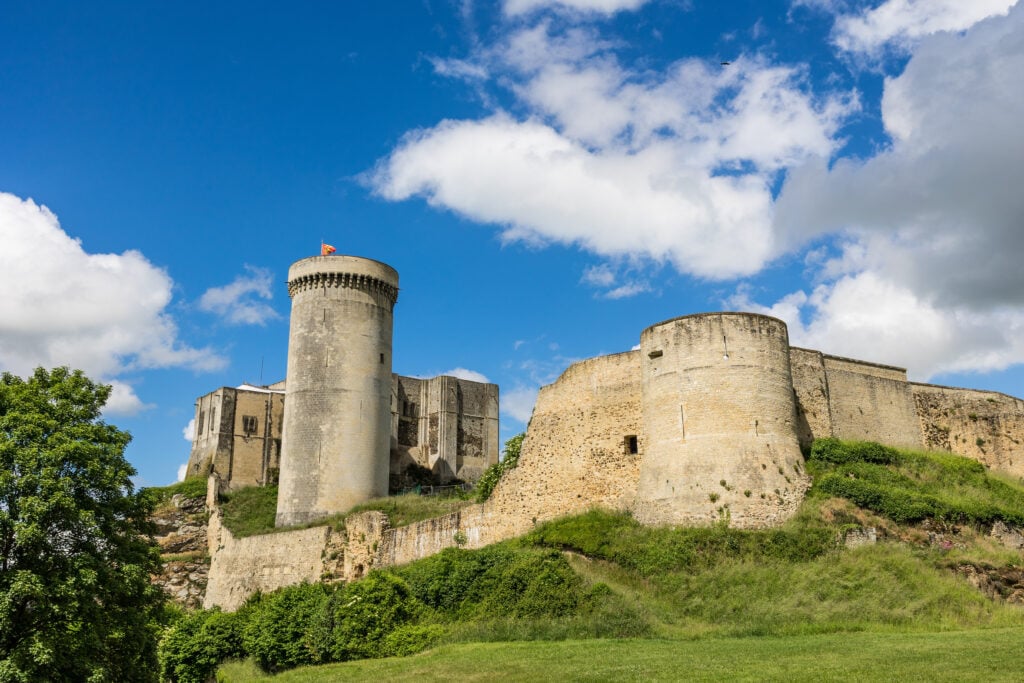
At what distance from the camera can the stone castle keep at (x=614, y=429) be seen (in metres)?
23.7

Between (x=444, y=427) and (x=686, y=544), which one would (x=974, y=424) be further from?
(x=444, y=427)

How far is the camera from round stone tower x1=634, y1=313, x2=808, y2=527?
75.7 ft

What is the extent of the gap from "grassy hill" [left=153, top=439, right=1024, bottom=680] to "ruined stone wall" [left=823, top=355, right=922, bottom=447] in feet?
4.91

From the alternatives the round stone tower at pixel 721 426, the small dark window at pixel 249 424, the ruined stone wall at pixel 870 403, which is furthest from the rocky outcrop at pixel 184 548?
the ruined stone wall at pixel 870 403

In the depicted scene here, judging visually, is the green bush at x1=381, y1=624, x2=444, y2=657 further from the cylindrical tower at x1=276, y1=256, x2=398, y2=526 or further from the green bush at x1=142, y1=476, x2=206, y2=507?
the green bush at x1=142, y1=476, x2=206, y2=507

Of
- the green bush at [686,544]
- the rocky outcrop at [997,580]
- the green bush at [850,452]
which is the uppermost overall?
the green bush at [850,452]

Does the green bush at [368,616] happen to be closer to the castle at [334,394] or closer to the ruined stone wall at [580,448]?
the ruined stone wall at [580,448]

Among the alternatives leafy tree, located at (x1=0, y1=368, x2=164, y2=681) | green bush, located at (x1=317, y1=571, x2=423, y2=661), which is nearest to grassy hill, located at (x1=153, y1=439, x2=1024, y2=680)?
green bush, located at (x1=317, y1=571, x2=423, y2=661)

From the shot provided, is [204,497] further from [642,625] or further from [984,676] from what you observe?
[984,676]

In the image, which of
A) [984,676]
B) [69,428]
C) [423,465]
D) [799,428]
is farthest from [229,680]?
[423,465]

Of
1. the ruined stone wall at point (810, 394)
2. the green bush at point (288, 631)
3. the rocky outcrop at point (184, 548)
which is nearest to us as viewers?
the green bush at point (288, 631)

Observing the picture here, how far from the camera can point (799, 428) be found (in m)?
25.9

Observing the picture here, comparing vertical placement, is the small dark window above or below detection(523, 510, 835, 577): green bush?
above

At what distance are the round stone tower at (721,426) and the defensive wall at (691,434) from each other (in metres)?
0.03
